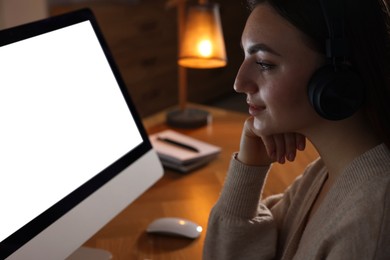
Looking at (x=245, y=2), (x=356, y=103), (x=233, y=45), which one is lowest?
(x=233, y=45)

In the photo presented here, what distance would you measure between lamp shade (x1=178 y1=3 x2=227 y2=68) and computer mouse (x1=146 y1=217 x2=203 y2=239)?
744 mm

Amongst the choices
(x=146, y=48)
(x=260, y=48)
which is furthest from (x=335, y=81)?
(x=146, y=48)

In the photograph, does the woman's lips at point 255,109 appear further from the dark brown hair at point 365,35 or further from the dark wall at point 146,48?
the dark wall at point 146,48

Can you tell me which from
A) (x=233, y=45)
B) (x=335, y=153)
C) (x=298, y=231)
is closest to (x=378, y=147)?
(x=335, y=153)

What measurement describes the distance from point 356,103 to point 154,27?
2.84 meters

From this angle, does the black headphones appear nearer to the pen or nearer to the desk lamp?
the pen

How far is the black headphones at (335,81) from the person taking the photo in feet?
2.85

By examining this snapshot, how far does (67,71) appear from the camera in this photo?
1128mm

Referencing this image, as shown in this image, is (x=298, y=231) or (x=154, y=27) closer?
(x=298, y=231)

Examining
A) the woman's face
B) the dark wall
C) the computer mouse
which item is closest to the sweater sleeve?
the computer mouse

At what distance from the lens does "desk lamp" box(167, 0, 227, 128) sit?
193 cm

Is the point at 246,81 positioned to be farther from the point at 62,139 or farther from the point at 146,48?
the point at 146,48

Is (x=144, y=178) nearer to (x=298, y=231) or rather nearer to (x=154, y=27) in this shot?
(x=298, y=231)

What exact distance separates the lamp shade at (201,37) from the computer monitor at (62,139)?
0.69m
